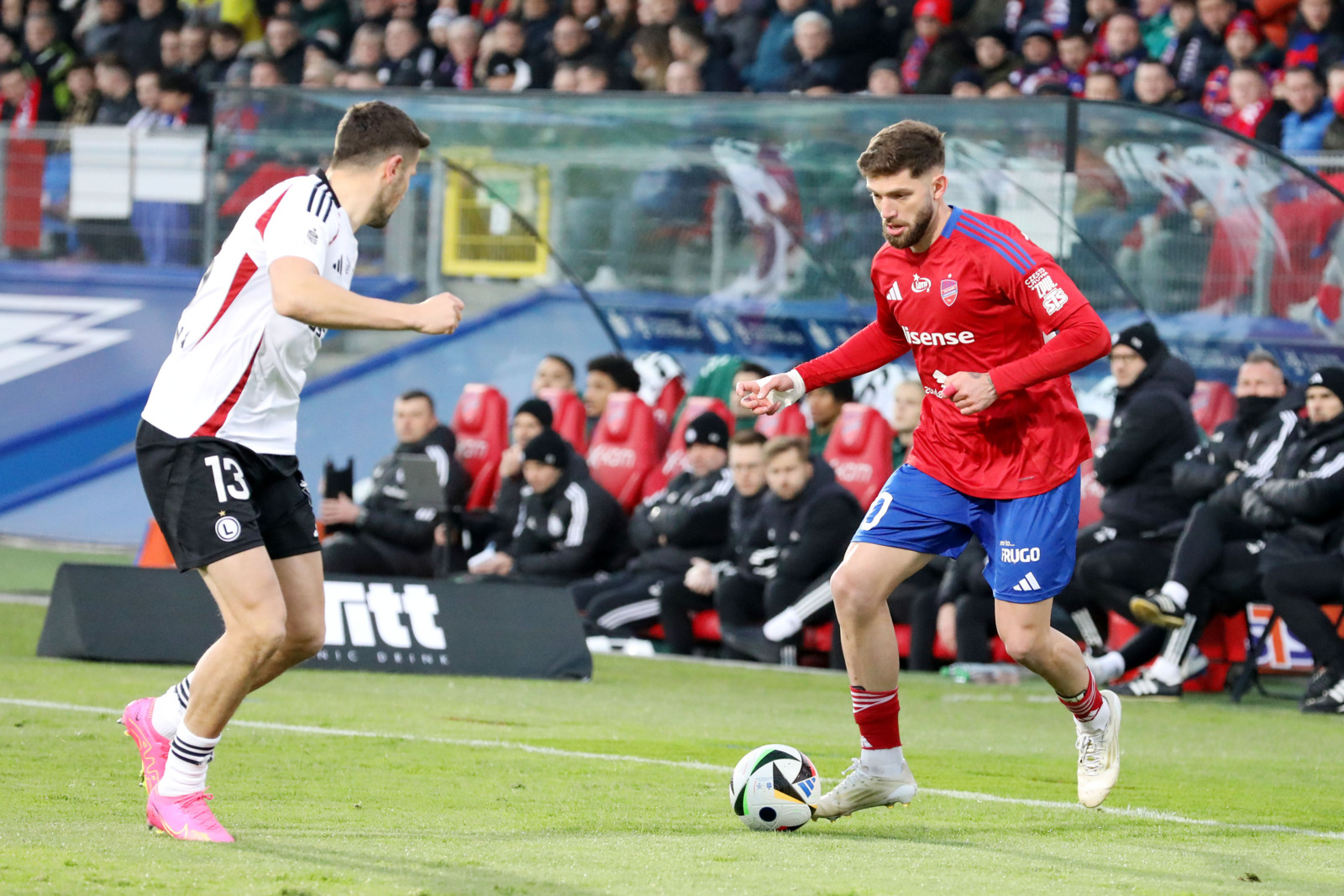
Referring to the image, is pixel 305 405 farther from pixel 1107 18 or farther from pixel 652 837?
pixel 652 837

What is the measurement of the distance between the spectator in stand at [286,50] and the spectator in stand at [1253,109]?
10.2m

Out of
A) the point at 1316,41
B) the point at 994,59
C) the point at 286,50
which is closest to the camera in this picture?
the point at 1316,41

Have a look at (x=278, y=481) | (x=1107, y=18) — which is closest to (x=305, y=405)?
(x=1107, y=18)

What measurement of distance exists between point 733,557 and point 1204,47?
5.92 m

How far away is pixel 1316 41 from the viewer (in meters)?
15.3

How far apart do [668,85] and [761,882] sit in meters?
13.7

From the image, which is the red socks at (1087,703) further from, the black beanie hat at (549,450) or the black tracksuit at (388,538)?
the black tracksuit at (388,538)

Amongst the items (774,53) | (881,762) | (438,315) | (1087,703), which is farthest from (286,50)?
(438,315)

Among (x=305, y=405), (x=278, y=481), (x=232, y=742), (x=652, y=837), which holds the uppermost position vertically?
(x=278, y=481)

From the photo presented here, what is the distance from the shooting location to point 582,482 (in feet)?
46.8

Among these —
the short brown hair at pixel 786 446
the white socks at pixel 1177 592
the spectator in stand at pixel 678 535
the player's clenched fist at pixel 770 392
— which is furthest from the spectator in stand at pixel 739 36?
the player's clenched fist at pixel 770 392

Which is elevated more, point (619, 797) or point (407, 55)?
point (407, 55)

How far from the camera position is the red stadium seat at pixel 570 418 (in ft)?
50.7

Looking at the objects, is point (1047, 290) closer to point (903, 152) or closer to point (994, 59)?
point (903, 152)
